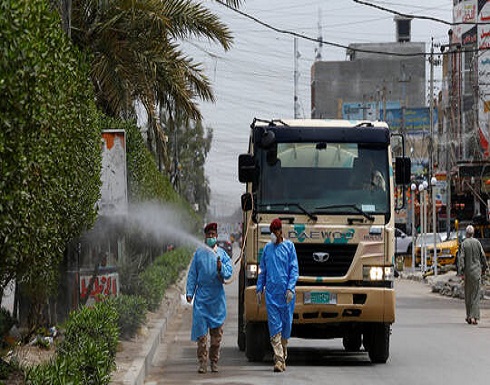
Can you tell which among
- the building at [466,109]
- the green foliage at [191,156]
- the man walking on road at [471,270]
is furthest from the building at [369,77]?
the man walking on road at [471,270]

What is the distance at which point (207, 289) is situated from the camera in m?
15.6

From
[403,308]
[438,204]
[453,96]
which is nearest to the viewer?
[403,308]

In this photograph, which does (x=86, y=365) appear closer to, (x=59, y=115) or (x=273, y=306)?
(x=59, y=115)

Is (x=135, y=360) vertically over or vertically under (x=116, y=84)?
under

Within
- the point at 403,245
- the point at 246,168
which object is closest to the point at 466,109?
the point at 403,245

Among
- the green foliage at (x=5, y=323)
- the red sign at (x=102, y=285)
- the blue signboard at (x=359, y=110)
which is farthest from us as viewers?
the blue signboard at (x=359, y=110)

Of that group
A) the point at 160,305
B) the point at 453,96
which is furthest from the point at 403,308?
the point at 453,96

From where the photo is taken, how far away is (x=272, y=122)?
1673cm

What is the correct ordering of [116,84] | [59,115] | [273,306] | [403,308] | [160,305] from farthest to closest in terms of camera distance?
[403,308] → [160,305] → [116,84] → [273,306] → [59,115]

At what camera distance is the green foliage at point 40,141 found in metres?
8.98

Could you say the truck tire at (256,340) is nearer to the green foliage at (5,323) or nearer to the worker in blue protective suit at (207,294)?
the worker in blue protective suit at (207,294)

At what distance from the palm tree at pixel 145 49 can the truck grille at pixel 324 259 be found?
6343 mm

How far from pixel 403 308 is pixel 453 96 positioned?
44.2m

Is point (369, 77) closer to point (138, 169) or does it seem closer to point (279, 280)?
point (138, 169)
